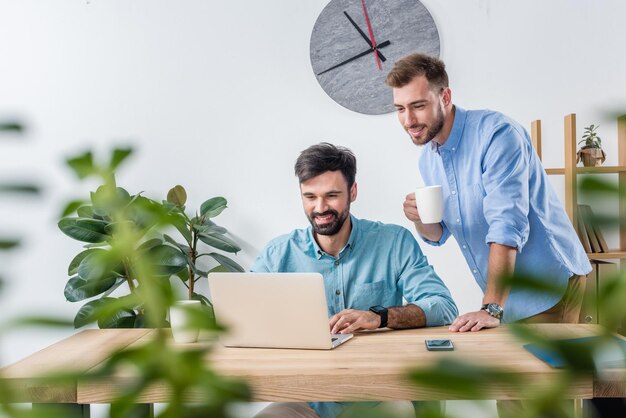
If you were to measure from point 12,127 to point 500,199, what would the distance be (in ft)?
8.18

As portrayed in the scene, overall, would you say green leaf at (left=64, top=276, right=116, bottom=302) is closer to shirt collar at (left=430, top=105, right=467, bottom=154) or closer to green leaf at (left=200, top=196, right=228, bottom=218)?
green leaf at (left=200, top=196, right=228, bottom=218)

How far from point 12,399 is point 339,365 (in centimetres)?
164

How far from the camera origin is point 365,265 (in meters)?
2.57

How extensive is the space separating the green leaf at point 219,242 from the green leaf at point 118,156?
11.2 ft

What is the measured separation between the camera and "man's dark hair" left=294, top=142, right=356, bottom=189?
2715mm

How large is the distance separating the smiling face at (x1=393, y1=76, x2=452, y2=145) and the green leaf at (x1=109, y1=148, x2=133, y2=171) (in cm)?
264

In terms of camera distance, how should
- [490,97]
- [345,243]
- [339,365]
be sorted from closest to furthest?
[339,365], [345,243], [490,97]

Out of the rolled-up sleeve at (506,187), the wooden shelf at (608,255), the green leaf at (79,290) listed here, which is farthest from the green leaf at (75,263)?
the wooden shelf at (608,255)

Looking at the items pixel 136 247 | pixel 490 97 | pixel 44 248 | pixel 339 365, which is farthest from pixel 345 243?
pixel 136 247

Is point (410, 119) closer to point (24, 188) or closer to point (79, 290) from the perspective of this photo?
point (79, 290)

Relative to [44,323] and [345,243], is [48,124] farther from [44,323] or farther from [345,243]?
[44,323]

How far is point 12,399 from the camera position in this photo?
0.46 feet

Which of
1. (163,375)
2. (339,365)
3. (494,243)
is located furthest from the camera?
(494,243)

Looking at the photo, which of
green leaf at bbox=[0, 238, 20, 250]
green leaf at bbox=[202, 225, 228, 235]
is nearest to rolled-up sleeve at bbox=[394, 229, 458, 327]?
green leaf at bbox=[202, 225, 228, 235]
